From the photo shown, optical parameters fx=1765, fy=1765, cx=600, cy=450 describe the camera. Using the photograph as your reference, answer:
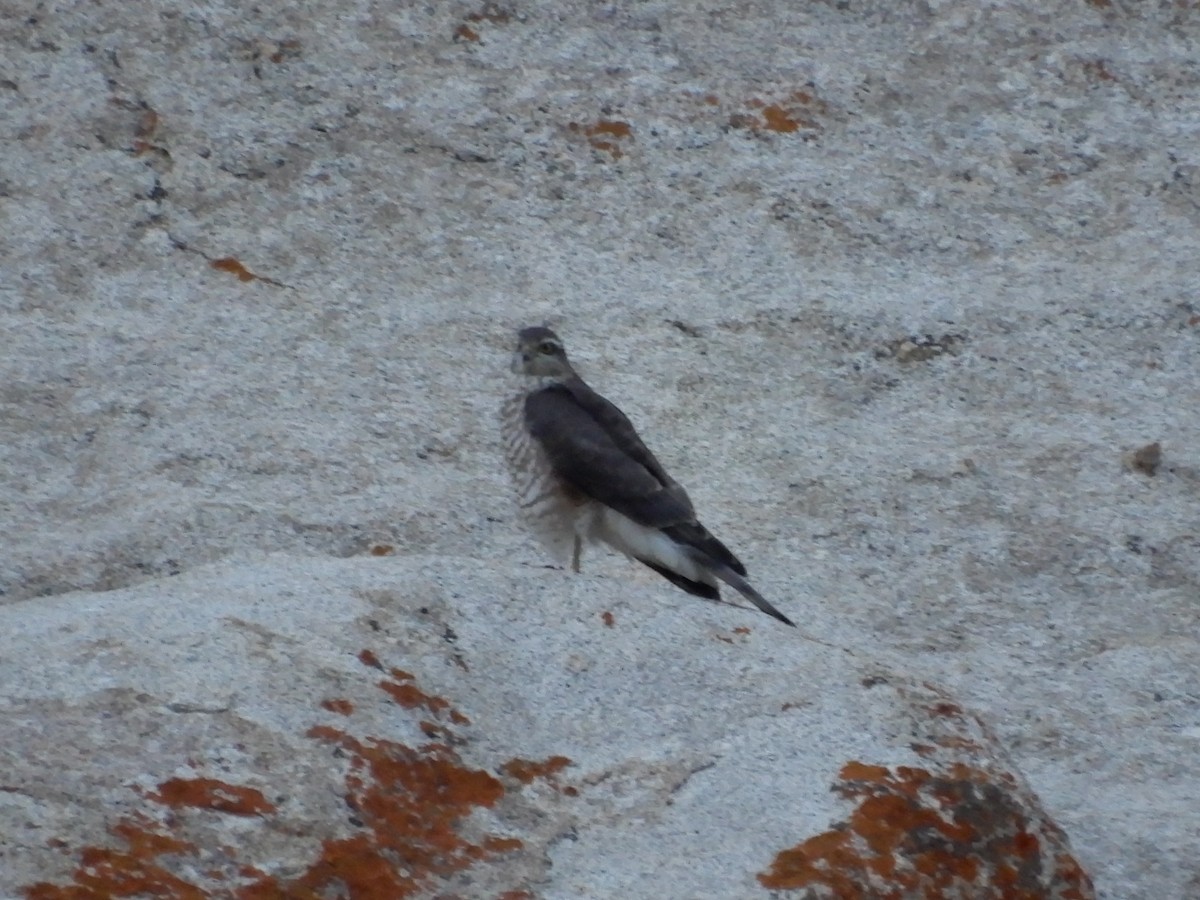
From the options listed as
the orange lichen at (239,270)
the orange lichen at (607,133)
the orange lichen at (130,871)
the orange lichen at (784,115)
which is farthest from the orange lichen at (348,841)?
the orange lichen at (784,115)

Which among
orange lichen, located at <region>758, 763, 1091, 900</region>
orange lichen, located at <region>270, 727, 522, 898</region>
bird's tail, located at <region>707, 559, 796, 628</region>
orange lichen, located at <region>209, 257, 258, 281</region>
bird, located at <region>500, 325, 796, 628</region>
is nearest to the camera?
orange lichen, located at <region>270, 727, 522, 898</region>

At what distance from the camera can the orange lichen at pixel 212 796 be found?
3.29 m

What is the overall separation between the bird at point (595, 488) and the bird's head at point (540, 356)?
56 mm

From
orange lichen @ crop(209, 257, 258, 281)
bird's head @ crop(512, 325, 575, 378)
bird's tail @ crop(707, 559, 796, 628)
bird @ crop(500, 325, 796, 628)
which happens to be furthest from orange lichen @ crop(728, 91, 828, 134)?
bird's tail @ crop(707, 559, 796, 628)

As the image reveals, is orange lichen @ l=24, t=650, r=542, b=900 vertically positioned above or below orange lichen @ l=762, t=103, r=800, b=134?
below

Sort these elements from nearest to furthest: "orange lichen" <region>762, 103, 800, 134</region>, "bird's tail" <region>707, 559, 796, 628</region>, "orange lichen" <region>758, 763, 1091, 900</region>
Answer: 1. "orange lichen" <region>758, 763, 1091, 900</region>
2. "bird's tail" <region>707, 559, 796, 628</region>
3. "orange lichen" <region>762, 103, 800, 134</region>

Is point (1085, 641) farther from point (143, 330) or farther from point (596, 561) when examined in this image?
point (143, 330)

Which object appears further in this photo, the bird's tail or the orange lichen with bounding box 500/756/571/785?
the bird's tail

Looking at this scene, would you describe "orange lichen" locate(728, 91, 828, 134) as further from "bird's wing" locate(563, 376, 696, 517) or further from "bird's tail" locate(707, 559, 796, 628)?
"bird's tail" locate(707, 559, 796, 628)

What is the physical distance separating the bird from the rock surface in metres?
0.23

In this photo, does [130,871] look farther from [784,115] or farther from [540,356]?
[784,115]

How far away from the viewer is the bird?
547 cm

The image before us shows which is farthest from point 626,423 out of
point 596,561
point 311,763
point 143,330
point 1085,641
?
point 311,763

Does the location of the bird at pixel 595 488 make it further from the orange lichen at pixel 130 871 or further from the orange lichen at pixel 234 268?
the orange lichen at pixel 130 871
